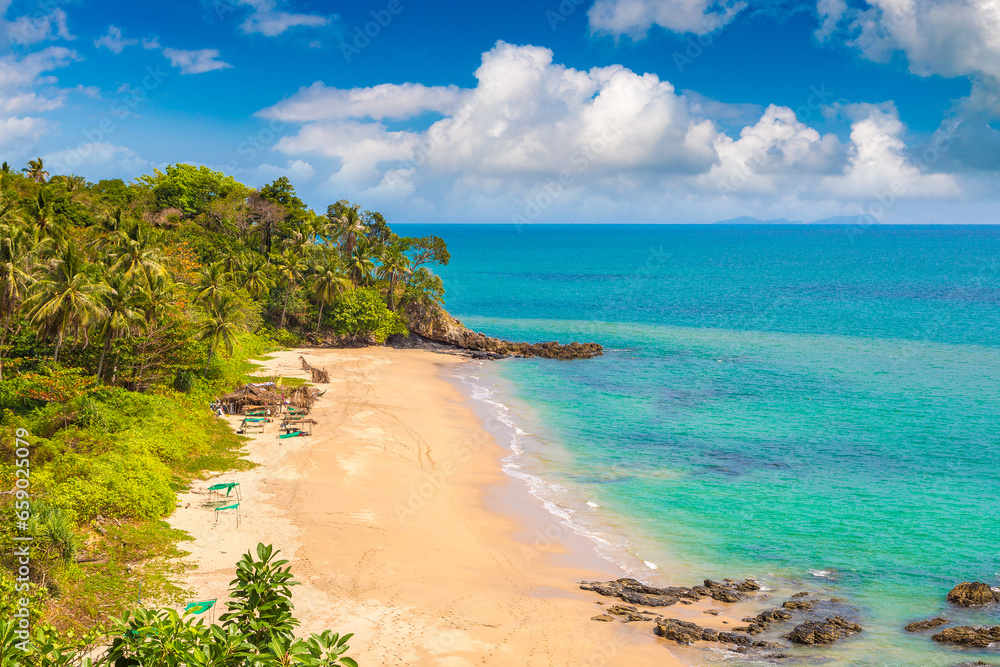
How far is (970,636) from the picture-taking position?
2123 cm

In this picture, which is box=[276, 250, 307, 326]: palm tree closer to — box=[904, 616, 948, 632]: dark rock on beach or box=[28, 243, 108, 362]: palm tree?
box=[28, 243, 108, 362]: palm tree

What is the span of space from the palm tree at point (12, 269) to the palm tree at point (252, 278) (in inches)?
1121

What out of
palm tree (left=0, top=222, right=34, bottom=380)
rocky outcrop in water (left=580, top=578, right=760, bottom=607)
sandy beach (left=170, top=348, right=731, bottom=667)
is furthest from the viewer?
palm tree (left=0, top=222, right=34, bottom=380)

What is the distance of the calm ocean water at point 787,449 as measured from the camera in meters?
26.3

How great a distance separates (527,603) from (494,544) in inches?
207

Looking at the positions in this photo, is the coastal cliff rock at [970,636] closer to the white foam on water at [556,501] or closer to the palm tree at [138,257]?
the white foam on water at [556,501]

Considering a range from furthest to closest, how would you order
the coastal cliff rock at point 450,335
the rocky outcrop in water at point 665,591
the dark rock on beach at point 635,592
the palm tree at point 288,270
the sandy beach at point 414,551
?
the coastal cliff rock at point 450,335 → the palm tree at point 288,270 → the rocky outcrop in water at point 665,591 → the dark rock on beach at point 635,592 → the sandy beach at point 414,551

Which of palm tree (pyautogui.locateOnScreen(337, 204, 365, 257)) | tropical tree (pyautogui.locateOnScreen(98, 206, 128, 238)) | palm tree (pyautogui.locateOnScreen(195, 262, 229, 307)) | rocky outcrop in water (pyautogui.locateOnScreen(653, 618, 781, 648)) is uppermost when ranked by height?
palm tree (pyautogui.locateOnScreen(337, 204, 365, 257))

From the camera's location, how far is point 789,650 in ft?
67.5

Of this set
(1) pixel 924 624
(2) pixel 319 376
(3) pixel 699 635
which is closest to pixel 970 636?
(1) pixel 924 624

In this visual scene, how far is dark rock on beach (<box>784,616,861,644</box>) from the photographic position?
2108 centimetres

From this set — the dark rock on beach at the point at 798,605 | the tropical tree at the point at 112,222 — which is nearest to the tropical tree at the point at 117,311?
the tropical tree at the point at 112,222

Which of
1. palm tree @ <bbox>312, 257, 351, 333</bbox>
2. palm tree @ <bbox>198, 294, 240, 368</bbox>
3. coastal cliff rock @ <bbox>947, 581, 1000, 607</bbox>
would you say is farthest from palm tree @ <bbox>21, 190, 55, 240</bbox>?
coastal cliff rock @ <bbox>947, 581, 1000, 607</bbox>

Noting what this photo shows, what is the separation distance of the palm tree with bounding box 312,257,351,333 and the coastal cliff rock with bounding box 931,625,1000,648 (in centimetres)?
5601
